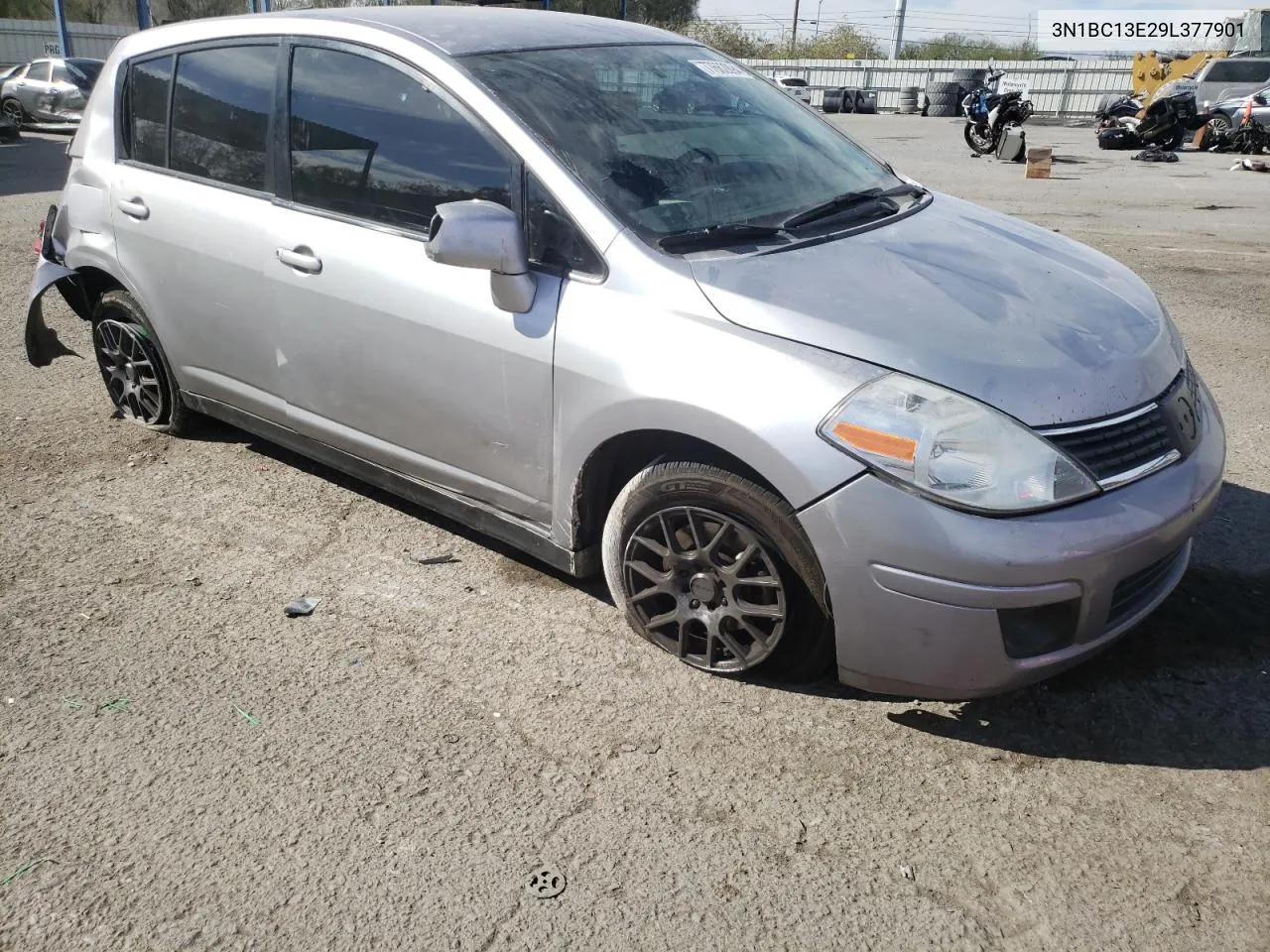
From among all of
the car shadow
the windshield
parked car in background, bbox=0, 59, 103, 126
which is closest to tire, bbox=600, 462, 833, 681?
the windshield

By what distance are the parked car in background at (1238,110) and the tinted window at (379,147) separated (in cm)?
2122

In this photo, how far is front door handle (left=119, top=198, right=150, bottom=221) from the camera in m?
4.18

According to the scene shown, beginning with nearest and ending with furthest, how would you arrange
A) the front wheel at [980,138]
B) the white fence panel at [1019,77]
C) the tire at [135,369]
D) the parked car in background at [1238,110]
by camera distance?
the tire at [135,369], the parked car in background at [1238,110], the front wheel at [980,138], the white fence panel at [1019,77]

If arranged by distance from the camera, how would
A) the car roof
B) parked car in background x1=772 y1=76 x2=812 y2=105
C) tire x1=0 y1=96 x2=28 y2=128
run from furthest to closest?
parked car in background x1=772 y1=76 x2=812 y2=105
tire x1=0 y1=96 x2=28 y2=128
the car roof

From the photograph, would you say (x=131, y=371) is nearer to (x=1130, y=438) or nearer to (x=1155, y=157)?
(x=1130, y=438)

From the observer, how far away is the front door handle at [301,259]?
138 inches

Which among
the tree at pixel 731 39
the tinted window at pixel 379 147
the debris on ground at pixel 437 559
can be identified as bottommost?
the debris on ground at pixel 437 559

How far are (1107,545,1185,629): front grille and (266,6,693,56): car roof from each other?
2444 mm

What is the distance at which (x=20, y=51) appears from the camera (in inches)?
1586

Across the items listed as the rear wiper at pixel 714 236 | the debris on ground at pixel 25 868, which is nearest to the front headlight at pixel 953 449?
the rear wiper at pixel 714 236

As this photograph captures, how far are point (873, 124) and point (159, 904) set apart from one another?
101ft

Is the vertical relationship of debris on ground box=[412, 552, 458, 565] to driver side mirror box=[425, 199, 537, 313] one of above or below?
below

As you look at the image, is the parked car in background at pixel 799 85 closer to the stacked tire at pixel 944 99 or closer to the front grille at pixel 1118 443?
the stacked tire at pixel 944 99

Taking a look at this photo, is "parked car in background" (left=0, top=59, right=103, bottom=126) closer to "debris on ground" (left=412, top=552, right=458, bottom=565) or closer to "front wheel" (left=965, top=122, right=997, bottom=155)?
"front wheel" (left=965, top=122, right=997, bottom=155)
